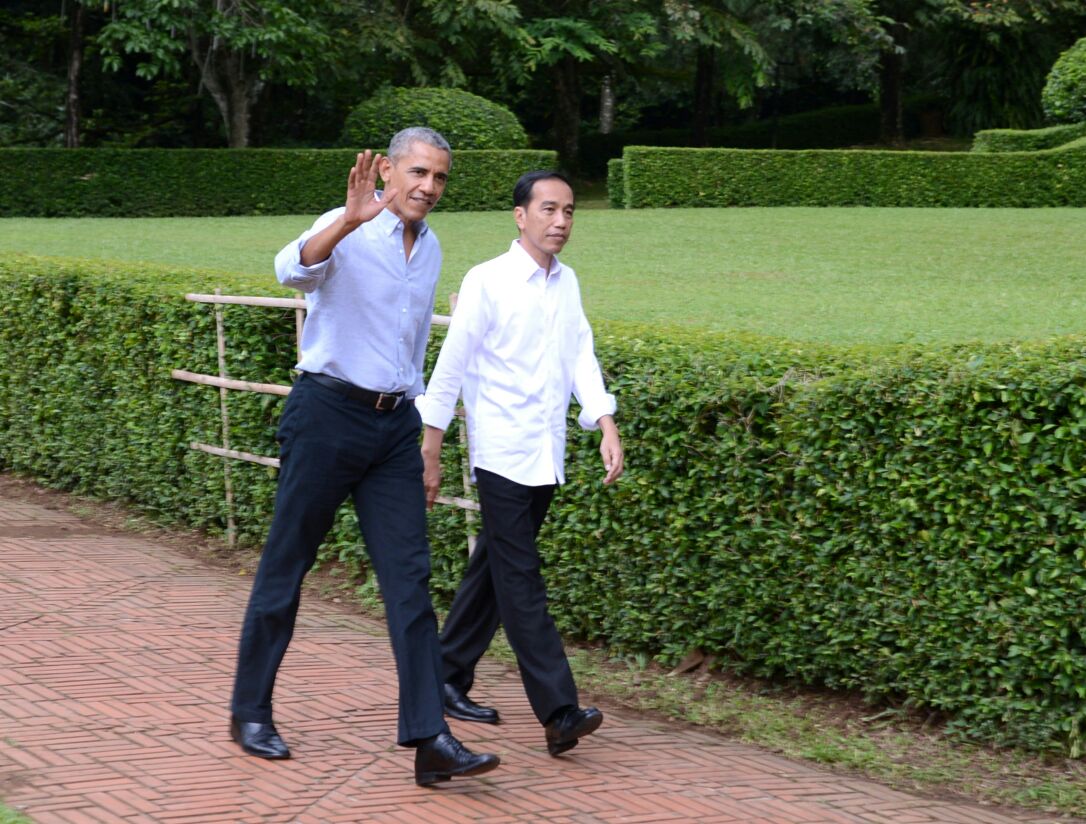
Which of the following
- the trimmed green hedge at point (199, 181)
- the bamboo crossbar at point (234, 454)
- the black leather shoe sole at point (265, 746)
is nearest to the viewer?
the black leather shoe sole at point (265, 746)

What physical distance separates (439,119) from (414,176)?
2481 centimetres

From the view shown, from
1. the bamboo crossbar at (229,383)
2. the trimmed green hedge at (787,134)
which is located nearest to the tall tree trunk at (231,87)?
the trimmed green hedge at (787,134)

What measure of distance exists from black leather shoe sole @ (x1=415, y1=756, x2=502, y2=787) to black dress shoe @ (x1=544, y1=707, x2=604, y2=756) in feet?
1.00

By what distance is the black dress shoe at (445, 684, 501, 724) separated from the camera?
16.4ft

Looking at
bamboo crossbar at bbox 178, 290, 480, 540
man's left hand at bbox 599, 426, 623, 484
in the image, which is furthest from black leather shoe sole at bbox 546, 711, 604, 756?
bamboo crossbar at bbox 178, 290, 480, 540

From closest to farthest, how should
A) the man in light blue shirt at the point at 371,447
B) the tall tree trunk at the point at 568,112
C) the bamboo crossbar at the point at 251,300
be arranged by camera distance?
the man in light blue shirt at the point at 371,447
the bamboo crossbar at the point at 251,300
the tall tree trunk at the point at 568,112

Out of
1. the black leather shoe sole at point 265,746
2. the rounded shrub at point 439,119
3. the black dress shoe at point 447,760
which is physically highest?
the rounded shrub at point 439,119

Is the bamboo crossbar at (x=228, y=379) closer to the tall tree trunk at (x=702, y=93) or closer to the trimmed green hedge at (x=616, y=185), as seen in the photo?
the trimmed green hedge at (x=616, y=185)

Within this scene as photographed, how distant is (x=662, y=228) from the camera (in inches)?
872

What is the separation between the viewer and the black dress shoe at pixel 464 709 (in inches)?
196

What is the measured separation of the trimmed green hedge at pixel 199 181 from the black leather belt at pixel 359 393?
2274cm

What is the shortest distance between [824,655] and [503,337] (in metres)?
1.73

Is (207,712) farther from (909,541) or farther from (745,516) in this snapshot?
(909,541)

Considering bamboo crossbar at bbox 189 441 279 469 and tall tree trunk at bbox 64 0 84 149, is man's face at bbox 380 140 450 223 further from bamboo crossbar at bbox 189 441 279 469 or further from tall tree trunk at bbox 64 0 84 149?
tall tree trunk at bbox 64 0 84 149
